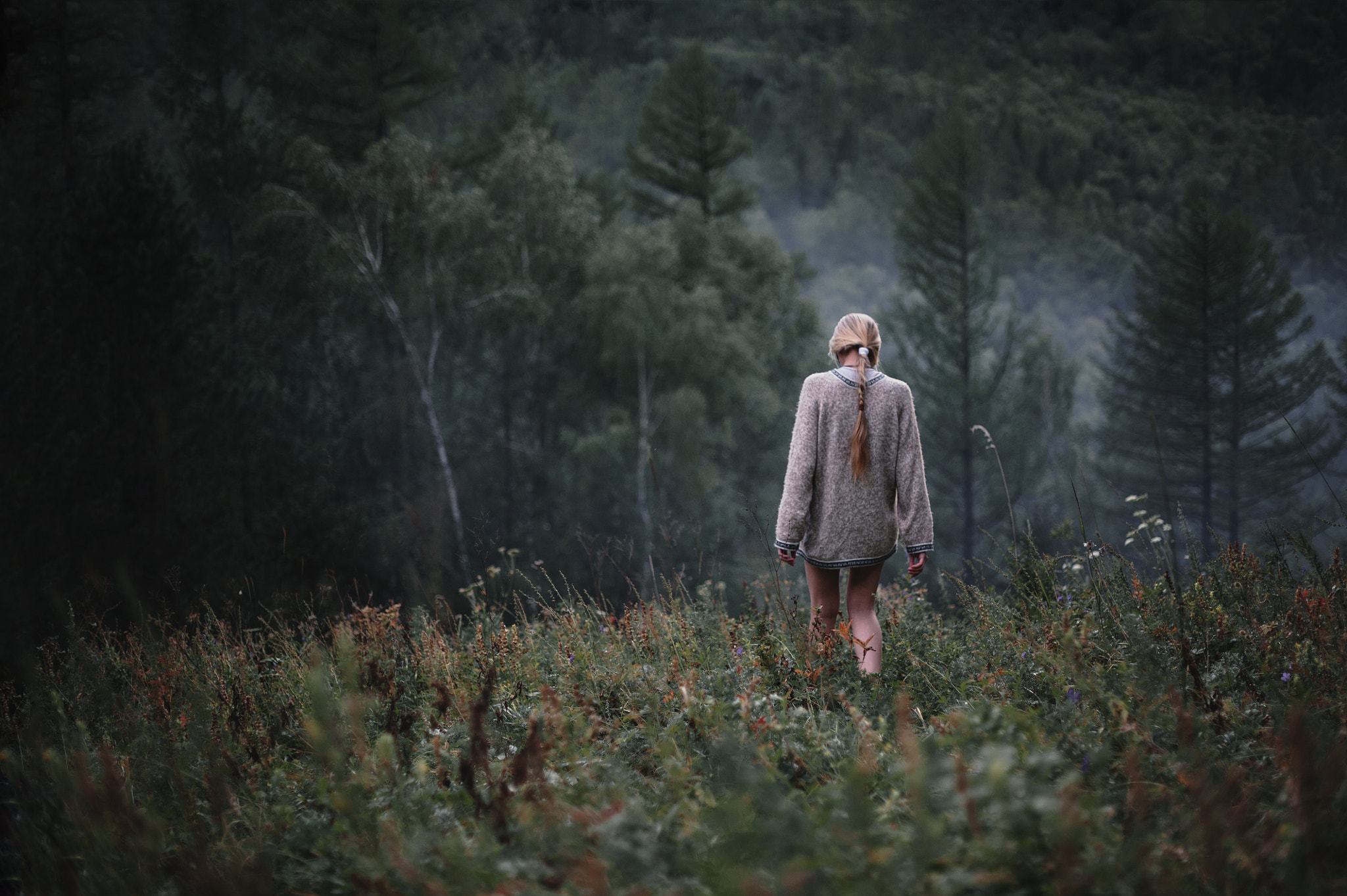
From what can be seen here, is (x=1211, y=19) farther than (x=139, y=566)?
Yes

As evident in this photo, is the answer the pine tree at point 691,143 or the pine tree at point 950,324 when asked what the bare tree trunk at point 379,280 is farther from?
the pine tree at point 950,324

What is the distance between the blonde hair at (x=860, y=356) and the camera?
3369 mm

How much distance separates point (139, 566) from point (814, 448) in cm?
1163

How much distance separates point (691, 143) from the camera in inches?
967

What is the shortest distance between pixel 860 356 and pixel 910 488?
0.61 metres

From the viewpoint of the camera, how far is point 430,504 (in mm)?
18141

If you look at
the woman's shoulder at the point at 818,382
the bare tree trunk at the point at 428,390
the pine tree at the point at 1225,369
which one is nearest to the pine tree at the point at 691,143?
the bare tree trunk at the point at 428,390

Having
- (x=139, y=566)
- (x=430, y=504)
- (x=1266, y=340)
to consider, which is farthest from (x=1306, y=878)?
(x=1266, y=340)

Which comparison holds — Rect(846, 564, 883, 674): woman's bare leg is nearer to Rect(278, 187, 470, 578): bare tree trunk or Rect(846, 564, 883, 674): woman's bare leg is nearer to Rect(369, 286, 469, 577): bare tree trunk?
Rect(278, 187, 470, 578): bare tree trunk

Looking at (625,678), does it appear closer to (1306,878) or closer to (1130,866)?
(1130,866)

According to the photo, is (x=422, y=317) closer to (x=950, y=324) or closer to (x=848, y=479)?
(x=950, y=324)

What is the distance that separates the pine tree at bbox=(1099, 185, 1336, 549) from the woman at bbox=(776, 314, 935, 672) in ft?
91.3

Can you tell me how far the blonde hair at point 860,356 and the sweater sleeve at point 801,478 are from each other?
172 millimetres

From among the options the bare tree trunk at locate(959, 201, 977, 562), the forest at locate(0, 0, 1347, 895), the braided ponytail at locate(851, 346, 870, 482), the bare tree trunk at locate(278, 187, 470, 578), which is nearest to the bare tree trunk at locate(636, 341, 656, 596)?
the forest at locate(0, 0, 1347, 895)
